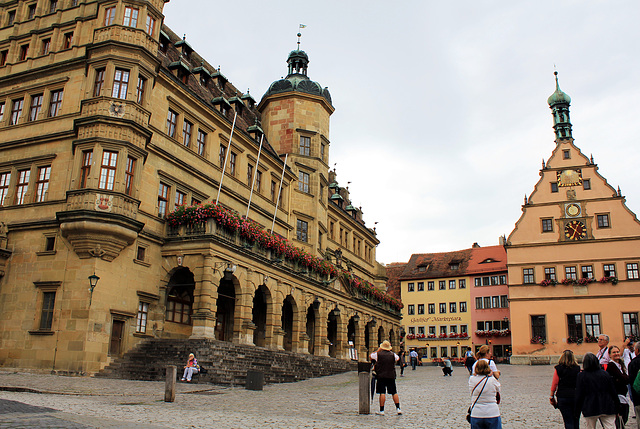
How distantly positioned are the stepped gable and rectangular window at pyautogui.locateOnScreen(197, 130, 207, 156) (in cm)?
169

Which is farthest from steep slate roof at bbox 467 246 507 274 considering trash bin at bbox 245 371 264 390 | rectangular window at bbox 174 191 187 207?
trash bin at bbox 245 371 264 390

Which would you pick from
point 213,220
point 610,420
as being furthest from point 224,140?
point 610,420

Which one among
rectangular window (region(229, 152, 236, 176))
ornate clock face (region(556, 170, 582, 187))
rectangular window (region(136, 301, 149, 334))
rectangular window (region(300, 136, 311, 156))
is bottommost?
rectangular window (region(136, 301, 149, 334))

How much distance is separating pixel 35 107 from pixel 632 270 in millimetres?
48925

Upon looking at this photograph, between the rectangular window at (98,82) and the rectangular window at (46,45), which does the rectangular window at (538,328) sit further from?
the rectangular window at (46,45)

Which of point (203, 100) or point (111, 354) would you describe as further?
point (203, 100)

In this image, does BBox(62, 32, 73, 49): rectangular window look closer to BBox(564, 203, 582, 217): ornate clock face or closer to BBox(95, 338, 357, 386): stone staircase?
BBox(95, 338, 357, 386): stone staircase

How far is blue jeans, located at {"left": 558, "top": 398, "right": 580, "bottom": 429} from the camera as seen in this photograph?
31.4ft

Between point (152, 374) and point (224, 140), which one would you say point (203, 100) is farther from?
point (152, 374)

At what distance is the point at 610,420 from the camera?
29.1ft

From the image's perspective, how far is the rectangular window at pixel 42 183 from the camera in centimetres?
2683

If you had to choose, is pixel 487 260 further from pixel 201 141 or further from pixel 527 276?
pixel 201 141

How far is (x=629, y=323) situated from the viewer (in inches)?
2008

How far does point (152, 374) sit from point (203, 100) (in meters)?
16.0
